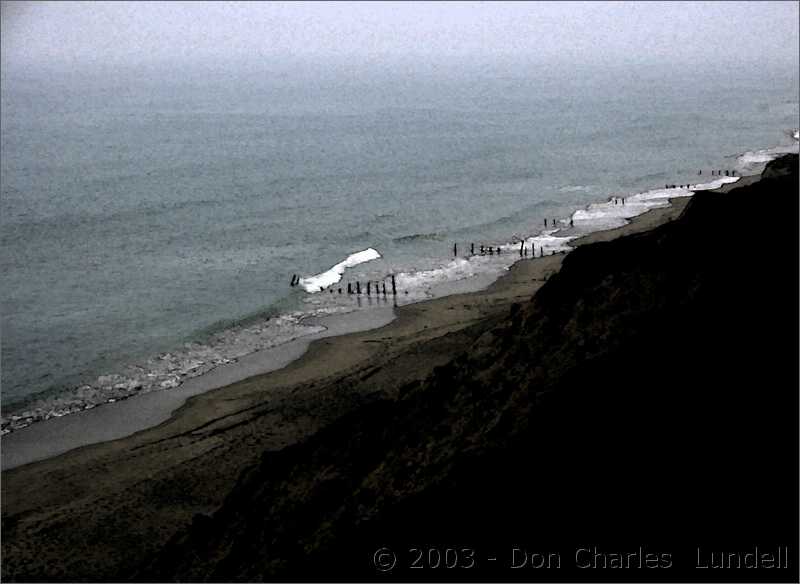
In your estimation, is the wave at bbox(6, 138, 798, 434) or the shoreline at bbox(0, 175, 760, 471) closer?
the shoreline at bbox(0, 175, 760, 471)

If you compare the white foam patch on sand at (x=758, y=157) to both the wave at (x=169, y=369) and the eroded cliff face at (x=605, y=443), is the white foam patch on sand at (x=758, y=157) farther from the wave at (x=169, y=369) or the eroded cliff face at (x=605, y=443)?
the eroded cliff face at (x=605, y=443)

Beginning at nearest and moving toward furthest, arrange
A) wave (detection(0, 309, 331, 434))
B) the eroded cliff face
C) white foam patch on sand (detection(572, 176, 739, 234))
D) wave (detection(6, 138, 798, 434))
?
the eroded cliff face → wave (detection(0, 309, 331, 434)) → wave (detection(6, 138, 798, 434)) → white foam patch on sand (detection(572, 176, 739, 234))

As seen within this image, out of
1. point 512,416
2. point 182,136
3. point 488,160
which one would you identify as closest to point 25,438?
point 512,416

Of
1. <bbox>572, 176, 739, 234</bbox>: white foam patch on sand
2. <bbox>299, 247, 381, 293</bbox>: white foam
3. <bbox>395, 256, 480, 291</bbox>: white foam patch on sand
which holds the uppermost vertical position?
<bbox>572, 176, 739, 234</bbox>: white foam patch on sand

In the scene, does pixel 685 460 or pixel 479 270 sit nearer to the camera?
pixel 685 460

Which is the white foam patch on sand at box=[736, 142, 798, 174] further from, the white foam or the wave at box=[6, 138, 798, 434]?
the white foam

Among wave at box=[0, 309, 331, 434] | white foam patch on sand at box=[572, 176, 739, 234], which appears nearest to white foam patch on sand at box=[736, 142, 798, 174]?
white foam patch on sand at box=[572, 176, 739, 234]

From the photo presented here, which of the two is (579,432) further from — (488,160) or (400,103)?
(400,103)

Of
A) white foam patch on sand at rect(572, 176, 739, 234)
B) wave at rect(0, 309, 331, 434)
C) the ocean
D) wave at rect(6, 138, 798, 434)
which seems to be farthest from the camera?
white foam patch on sand at rect(572, 176, 739, 234)

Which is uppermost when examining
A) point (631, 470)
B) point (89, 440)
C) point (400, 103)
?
point (400, 103)
